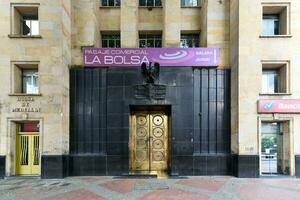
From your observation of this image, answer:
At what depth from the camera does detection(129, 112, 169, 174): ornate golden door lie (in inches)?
533

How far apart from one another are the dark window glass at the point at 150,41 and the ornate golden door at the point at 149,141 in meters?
4.05

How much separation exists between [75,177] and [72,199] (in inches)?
155

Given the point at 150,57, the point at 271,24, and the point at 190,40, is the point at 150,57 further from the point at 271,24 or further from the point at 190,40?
the point at 271,24

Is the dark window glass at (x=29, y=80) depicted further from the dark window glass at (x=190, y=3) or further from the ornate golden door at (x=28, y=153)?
the dark window glass at (x=190, y=3)

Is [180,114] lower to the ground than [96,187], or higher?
higher

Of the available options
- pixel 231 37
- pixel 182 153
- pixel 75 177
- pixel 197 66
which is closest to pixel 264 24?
pixel 231 37

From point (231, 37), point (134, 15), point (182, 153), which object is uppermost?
point (134, 15)

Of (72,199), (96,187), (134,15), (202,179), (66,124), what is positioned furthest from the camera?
(134,15)

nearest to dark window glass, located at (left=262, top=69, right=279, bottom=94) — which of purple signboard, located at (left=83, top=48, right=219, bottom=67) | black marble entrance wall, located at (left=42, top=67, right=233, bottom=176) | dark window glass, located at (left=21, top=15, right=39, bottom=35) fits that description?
black marble entrance wall, located at (left=42, top=67, right=233, bottom=176)

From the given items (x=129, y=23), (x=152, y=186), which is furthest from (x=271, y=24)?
(x=152, y=186)

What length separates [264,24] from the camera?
13438 millimetres

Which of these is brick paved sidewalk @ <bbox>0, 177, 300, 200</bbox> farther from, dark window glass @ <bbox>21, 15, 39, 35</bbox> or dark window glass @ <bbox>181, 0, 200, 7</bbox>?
dark window glass @ <bbox>181, 0, 200, 7</bbox>

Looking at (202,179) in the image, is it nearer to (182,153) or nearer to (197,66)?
(182,153)

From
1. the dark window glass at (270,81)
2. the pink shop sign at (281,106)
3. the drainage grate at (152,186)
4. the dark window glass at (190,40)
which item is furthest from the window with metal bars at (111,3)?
the drainage grate at (152,186)
